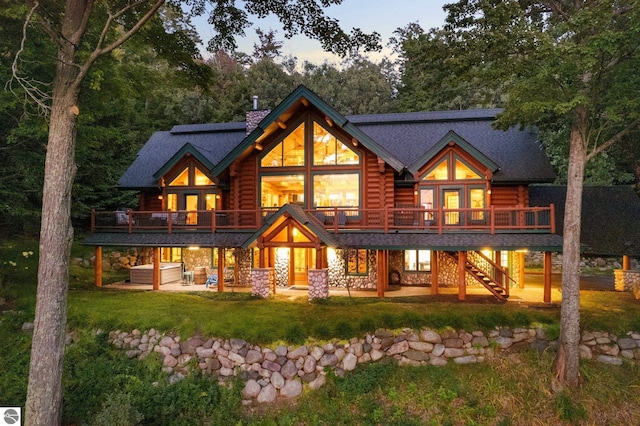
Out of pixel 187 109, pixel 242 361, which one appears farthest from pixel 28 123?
pixel 187 109

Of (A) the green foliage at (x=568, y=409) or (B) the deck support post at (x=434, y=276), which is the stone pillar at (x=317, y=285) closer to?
(B) the deck support post at (x=434, y=276)

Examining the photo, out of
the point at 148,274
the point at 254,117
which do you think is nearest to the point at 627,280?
the point at 254,117

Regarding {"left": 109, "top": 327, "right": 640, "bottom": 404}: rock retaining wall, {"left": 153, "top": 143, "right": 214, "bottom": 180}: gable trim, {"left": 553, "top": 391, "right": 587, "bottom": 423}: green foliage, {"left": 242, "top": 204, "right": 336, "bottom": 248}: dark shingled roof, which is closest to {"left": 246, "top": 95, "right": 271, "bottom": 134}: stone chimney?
{"left": 153, "top": 143, "right": 214, "bottom": 180}: gable trim

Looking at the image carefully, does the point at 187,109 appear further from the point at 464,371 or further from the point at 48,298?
the point at 464,371

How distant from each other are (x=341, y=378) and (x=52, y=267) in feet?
25.4

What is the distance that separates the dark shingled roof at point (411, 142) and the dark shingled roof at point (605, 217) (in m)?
2.83

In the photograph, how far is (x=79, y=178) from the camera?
22594 millimetres

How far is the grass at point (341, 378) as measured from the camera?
9.73 metres

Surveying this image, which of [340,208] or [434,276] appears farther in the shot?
[340,208]

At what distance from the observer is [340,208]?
15969mm

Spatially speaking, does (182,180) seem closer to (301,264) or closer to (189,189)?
(189,189)

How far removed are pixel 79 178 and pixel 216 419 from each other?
18.9m

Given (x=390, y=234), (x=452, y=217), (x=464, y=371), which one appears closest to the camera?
(x=464, y=371)

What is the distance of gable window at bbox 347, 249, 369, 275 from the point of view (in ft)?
54.9
